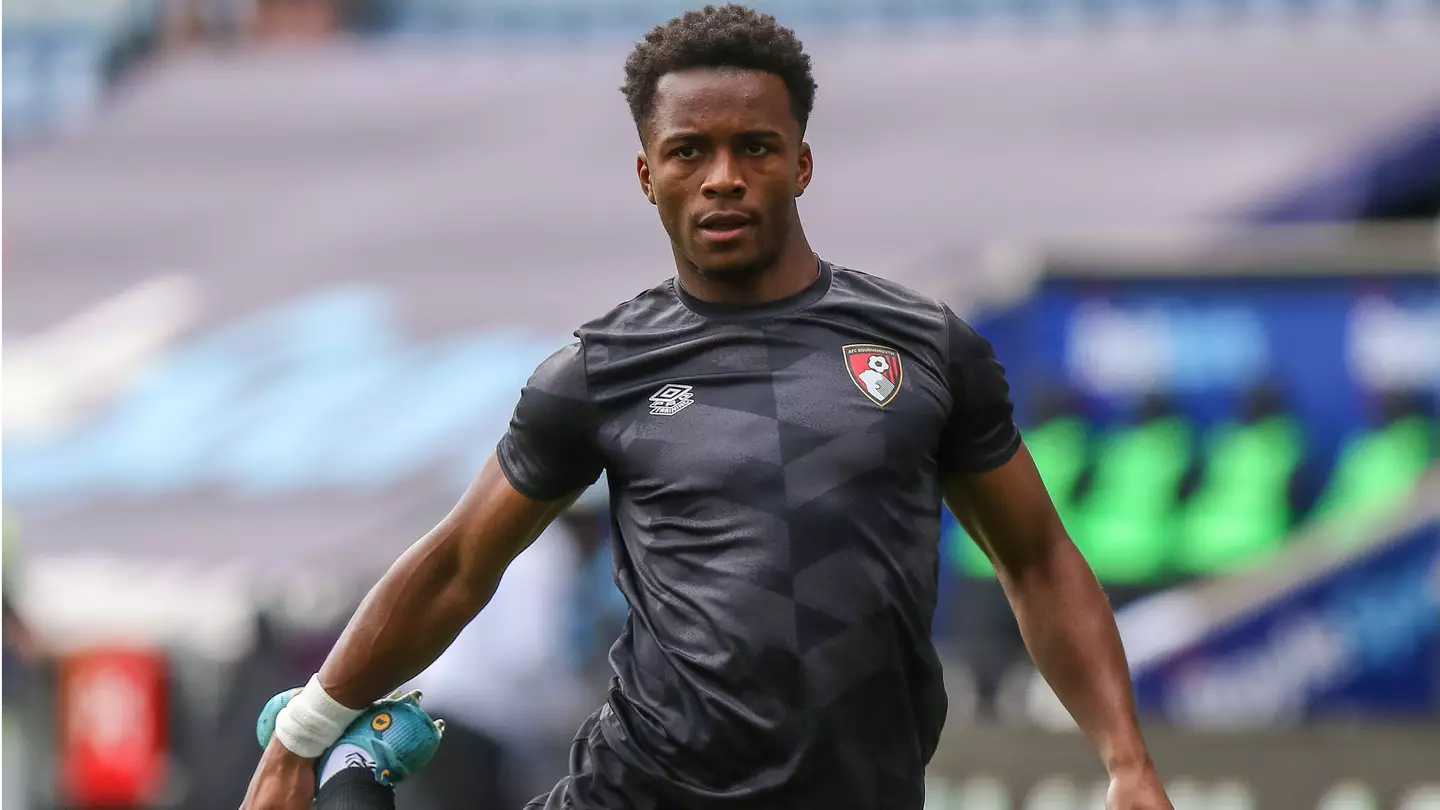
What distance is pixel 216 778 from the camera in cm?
1006

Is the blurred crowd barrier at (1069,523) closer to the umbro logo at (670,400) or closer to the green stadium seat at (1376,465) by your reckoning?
the green stadium seat at (1376,465)

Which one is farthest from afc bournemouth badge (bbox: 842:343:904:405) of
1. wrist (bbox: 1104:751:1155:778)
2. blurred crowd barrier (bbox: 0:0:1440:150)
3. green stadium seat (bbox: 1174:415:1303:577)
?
blurred crowd barrier (bbox: 0:0:1440:150)

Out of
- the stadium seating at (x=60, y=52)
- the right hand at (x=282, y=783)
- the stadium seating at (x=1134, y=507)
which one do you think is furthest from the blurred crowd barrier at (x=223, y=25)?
the right hand at (x=282, y=783)

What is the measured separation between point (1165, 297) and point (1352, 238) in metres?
0.88

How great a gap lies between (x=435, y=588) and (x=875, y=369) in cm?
80

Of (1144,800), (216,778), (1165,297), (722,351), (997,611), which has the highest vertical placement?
(722,351)

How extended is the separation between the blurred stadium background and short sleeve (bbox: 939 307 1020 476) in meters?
4.23

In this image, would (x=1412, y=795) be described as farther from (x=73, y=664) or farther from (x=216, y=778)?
(x=73, y=664)

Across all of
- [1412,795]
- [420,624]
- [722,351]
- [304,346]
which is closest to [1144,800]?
[722,351]

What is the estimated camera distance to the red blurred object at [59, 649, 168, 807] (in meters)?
10.9

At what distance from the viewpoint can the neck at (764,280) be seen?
3.62 metres

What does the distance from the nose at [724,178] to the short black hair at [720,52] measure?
0.16 m

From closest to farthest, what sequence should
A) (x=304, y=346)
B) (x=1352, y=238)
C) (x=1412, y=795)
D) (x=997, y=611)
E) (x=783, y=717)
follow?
(x=783, y=717)
(x=1412, y=795)
(x=997, y=611)
(x=1352, y=238)
(x=304, y=346)

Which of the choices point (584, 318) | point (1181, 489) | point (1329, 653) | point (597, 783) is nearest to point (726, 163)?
point (597, 783)
